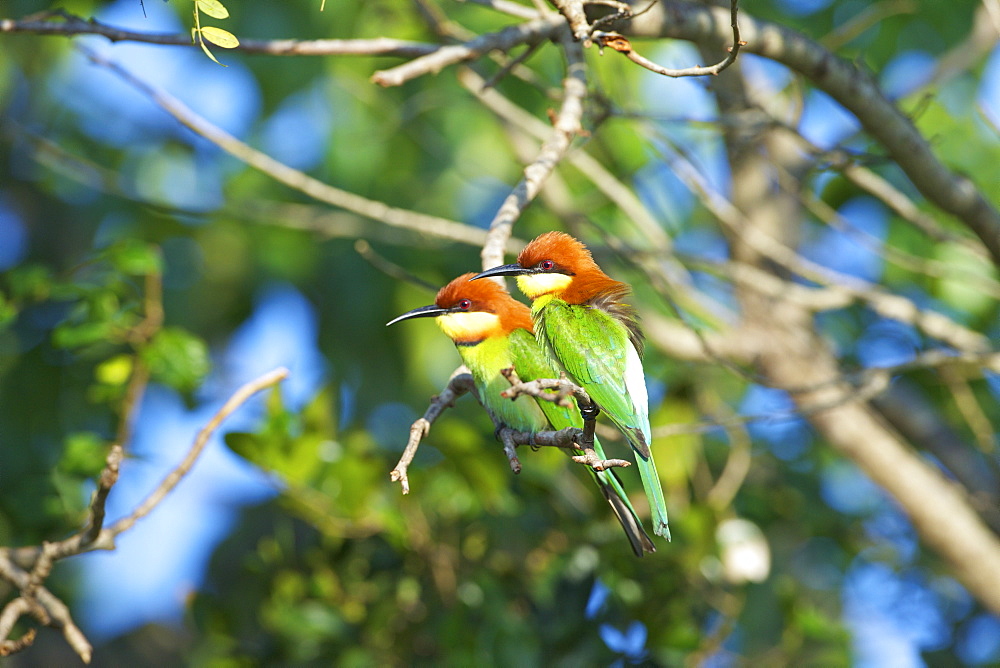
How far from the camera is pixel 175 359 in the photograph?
302cm

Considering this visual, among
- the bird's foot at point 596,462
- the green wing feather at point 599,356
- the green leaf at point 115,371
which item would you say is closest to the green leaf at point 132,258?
the green leaf at point 115,371

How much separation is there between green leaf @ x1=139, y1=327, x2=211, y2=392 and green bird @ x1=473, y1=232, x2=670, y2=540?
4.58ft

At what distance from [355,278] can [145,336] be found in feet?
5.92

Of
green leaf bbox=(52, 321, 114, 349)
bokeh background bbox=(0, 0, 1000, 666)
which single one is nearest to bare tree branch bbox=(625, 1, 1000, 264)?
bokeh background bbox=(0, 0, 1000, 666)

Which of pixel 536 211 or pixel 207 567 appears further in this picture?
pixel 207 567

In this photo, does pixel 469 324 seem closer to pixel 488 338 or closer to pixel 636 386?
pixel 488 338

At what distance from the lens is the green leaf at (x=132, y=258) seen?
9.81ft

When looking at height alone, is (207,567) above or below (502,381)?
below

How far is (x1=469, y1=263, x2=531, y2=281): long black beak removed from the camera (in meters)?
1.94

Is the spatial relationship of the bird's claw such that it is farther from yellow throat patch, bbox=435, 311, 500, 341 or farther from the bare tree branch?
the bare tree branch

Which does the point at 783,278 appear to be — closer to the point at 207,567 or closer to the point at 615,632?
the point at 615,632

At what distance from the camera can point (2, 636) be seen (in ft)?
6.33

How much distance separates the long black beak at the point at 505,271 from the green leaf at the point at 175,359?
135cm

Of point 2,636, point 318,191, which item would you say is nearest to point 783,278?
point 318,191
